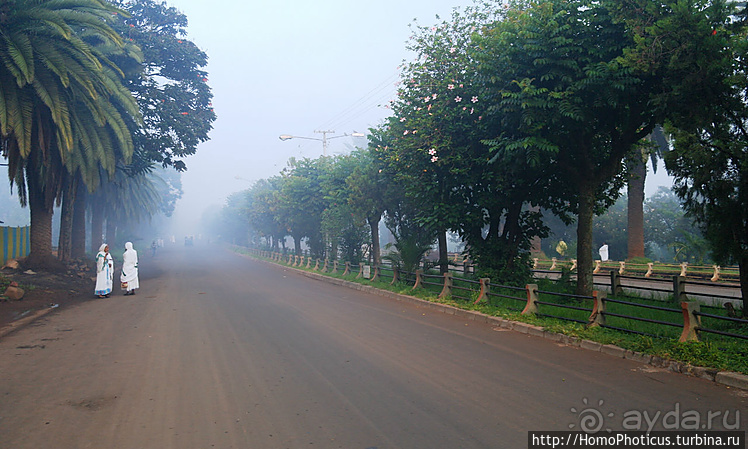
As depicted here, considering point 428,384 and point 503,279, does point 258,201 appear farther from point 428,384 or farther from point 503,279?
point 428,384

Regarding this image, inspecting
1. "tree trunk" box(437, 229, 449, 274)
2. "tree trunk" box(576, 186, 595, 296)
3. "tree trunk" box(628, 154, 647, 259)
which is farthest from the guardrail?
"tree trunk" box(628, 154, 647, 259)

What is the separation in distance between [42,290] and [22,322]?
633 cm

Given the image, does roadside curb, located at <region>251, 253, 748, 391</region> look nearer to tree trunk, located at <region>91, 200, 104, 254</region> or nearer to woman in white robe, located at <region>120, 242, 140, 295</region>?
woman in white robe, located at <region>120, 242, 140, 295</region>

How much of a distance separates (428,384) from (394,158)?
12032 mm

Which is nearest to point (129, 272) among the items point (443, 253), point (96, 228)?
point (443, 253)

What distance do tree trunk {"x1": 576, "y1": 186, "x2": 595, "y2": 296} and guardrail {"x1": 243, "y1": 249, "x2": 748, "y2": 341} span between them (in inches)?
16.2

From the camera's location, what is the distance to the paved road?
4.89 metres

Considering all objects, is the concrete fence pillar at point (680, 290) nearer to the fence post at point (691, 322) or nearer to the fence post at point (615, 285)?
the fence post at point (615, 285)

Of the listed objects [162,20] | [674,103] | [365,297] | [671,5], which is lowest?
[365,297]

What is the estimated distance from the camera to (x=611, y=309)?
13156 mm

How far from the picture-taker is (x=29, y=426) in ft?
16.5

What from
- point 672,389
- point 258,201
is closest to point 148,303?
point 672,389

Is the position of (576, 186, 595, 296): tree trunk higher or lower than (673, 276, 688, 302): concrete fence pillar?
higher

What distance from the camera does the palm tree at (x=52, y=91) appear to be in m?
14.9
